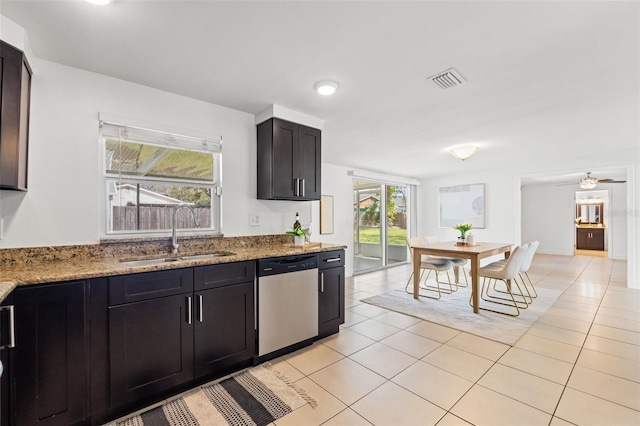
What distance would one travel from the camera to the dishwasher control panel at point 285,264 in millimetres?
2365

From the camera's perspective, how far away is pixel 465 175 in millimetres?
6738

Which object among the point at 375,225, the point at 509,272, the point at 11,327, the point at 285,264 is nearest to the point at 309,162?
the point at 285,264

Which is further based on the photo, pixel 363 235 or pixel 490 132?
pixel 363 235

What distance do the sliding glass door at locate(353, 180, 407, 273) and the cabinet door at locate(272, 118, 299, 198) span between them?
3.18 meters

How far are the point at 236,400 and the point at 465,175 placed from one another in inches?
258

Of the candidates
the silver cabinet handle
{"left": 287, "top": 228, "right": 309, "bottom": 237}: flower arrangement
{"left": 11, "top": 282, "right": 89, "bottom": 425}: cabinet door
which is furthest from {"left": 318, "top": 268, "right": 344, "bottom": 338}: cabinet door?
the silver cabinet handle

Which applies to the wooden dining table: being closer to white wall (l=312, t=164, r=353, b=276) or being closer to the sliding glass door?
white wall (l=312, t=164, r=353, b=276)

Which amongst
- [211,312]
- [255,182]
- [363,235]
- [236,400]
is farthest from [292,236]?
[363,235]

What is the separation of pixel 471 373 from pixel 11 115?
3.43 metres

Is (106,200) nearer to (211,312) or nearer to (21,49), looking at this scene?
(21,49)

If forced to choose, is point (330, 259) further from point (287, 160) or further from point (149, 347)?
point (149, 347)

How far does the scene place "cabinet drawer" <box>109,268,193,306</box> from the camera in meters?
1.72

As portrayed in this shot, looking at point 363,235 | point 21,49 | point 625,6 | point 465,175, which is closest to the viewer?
point 625,6

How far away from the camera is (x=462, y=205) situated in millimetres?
6754
